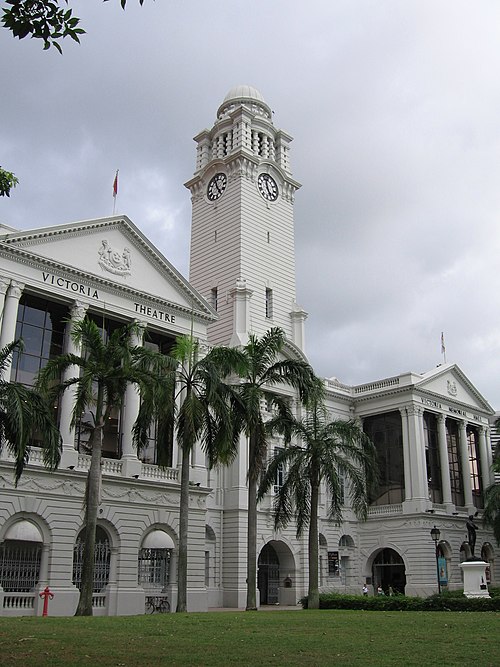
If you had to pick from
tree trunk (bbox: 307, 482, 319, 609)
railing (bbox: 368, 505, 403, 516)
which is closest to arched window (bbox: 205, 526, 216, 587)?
tree trunk (bbox: 307, 482, 319, 609)

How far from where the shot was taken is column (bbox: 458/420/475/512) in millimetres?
57688

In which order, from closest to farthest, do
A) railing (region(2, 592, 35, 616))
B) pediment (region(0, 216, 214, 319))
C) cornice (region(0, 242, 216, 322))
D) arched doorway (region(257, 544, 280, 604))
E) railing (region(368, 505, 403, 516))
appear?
railing (region(2, 592, 35, 616))
cornice (region(0, 242, 216, 322))
pediment (region(0, 216, 214, 319))
arched doorway (region(257, 544, 280, 604))
railing (region(368, 505, 403, 516))

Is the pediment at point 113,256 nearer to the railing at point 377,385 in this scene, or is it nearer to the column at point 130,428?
the column at point 130,428

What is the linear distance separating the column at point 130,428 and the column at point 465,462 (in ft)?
103

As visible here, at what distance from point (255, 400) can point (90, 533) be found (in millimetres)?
9239

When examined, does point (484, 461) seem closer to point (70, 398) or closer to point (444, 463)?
point (444, 463)

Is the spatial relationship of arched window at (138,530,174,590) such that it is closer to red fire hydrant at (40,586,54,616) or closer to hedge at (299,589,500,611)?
red fire hydrant at (40,586,54,616)

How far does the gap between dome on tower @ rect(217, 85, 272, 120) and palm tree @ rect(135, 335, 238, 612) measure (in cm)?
3272

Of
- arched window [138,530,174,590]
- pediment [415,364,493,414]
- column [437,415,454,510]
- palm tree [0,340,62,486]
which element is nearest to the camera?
palm tree [0,340,62,486]

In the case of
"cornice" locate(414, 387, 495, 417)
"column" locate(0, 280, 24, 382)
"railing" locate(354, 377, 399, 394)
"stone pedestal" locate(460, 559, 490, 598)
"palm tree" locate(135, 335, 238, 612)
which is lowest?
"stone pedestal" locate(460, 559, 490, 598)

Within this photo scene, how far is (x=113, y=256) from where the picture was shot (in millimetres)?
38250

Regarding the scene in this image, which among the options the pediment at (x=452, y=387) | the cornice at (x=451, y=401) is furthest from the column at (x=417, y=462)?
the pediment at (x=452, y=387)

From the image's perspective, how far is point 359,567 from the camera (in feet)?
177

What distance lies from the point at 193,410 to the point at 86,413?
833 cm
